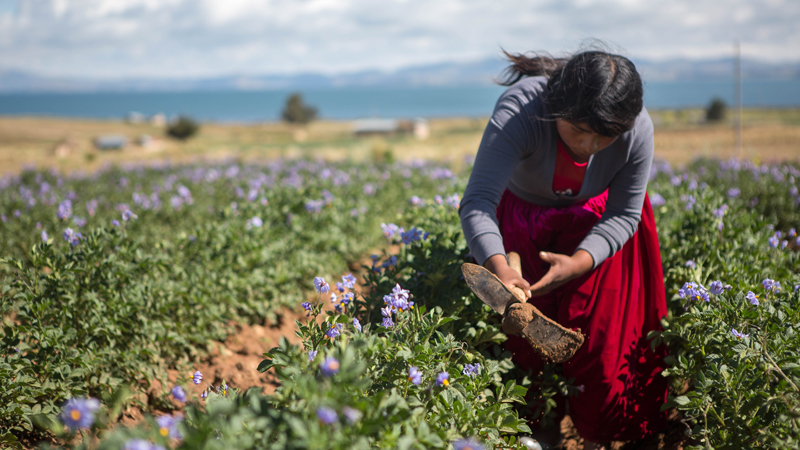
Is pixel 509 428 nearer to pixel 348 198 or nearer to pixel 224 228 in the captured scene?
pixel 224 228

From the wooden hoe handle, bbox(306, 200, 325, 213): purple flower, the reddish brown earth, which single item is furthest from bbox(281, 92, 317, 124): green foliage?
the wooden hoe handle

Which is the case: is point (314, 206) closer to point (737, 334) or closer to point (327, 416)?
point (737, 334)

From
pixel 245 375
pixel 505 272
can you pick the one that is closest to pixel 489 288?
pixel 505 272

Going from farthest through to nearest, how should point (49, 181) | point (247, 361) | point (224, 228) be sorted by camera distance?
point (49, 181) → point (224, 228) → point (247, 361)

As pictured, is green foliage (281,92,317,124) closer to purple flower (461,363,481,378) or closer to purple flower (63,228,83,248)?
purple flower (63,228,83,248)

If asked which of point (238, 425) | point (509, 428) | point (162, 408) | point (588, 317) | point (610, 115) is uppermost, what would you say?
point (610, 115)

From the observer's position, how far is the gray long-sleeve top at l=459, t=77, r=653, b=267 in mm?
1876

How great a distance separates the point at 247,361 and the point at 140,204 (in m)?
2.27

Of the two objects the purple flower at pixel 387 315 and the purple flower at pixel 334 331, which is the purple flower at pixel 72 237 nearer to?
the purple flower at pixel 334 331

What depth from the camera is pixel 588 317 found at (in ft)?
6.82

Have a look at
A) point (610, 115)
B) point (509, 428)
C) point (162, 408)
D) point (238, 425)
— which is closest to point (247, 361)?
point (162, 408)

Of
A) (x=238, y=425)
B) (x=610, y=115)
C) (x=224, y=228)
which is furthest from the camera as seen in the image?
(x=224, y=228)

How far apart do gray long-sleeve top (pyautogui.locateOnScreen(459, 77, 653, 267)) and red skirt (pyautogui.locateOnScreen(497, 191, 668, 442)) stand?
12cm

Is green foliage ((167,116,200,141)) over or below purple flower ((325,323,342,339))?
over
